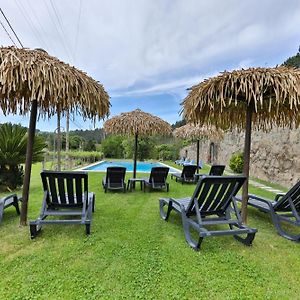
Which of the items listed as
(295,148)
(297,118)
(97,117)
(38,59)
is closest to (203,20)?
(295,148)

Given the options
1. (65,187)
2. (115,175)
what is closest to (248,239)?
(65,187)

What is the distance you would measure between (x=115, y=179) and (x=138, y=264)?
4665mm

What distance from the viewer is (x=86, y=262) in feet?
9.37

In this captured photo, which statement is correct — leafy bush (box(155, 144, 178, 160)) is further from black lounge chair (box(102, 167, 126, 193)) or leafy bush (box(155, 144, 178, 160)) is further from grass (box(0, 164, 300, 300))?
grass (box(0, 164, 300, 300))

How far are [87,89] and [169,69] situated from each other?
1410cm

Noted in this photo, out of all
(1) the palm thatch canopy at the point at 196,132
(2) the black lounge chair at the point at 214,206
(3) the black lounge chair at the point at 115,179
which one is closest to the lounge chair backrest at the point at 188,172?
(1) the palm thatch canopy at the point at 196,132

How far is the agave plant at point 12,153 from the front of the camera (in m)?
7.02

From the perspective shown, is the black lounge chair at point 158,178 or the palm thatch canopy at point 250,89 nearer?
the palm thatch canopy at point 250,89

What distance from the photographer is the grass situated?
233 cm

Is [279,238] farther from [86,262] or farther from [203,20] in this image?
[203,20]

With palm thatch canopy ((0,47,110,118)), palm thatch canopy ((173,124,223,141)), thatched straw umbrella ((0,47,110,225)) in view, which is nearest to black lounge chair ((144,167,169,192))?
thatched straw umbrella ((0,47,110,225))

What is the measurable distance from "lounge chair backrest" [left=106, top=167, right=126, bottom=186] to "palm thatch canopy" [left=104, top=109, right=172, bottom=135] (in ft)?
5.58

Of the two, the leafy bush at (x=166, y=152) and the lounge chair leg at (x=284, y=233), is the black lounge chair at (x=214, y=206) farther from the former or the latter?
the leafy bush at (x=166, y=152)

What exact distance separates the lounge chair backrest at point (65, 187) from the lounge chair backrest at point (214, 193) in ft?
5.73
